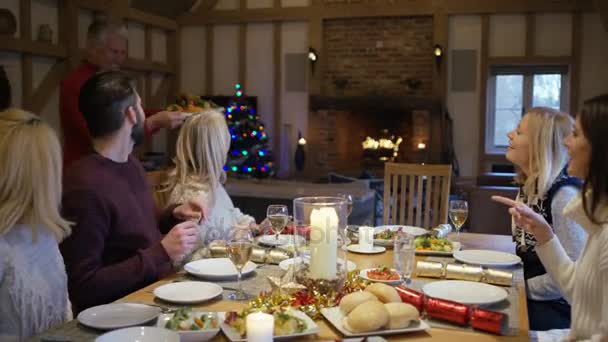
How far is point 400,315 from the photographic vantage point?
4.85 ft

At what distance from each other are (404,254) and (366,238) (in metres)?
0.60

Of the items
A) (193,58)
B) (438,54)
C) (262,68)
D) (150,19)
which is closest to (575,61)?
(438,54)

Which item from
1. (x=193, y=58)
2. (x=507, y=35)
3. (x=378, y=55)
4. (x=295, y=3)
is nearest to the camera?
(x=507, y=35)

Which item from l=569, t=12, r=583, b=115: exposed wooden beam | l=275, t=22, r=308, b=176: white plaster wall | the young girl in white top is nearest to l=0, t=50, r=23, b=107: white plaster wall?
l=275, t=22, r=308, b=176: white plaster wall

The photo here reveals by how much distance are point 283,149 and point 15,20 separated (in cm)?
419

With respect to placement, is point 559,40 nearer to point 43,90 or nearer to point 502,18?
point 502,18

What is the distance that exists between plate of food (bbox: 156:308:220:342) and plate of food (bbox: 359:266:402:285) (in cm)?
59

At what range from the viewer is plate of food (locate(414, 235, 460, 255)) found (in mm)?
2379

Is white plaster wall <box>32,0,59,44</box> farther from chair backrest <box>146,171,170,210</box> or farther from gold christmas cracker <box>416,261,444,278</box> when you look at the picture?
gold christmas cracker <box>416,261,444,278</box>

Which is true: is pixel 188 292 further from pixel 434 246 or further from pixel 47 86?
pixel 47 86

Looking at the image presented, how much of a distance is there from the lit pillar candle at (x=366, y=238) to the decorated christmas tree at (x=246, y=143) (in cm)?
604

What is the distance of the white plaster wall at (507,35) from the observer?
26.9 feet

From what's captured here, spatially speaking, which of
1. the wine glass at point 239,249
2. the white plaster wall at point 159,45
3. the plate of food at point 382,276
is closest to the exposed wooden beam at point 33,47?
the white plaster wall at point 159,45

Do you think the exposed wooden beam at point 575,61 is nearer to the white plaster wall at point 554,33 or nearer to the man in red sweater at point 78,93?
the white plaster wall at point 554,33
